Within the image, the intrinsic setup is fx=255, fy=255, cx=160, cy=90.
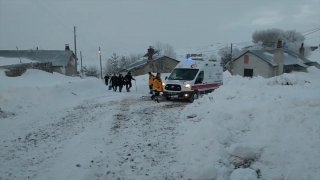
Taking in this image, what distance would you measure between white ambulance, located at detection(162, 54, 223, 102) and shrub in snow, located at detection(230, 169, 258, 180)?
9.72 meters

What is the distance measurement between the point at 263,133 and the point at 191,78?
8602mm

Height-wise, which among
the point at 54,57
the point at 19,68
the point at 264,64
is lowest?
the point at 19,68

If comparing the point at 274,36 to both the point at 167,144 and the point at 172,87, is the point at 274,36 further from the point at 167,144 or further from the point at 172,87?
the point at 167,144

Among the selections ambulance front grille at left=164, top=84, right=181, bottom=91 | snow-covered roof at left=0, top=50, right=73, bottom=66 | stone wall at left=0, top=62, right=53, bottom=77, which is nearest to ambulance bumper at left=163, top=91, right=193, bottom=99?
ambulance front grille at left=164, top=84, right=181, bottom=91

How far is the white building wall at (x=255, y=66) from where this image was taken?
41.8 metres

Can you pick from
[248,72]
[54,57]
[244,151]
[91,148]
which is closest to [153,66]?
[248,72]

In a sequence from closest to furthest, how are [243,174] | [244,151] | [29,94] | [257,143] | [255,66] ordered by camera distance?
[243,174] < [244,151] < [257,143] < [29,94] < [255,66]

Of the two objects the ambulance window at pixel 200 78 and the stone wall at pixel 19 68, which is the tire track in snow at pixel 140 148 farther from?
the stone wall at pixel 19 68

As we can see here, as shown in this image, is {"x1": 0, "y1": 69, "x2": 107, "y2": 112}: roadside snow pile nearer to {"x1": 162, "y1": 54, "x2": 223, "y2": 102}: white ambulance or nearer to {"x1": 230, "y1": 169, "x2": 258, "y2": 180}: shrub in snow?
{"x1": 162, "y1": 54, "x2": 223, "y2": 102}: white ambulance

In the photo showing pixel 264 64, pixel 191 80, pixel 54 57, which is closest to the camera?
pixel 191 80

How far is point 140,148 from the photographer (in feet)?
21.8

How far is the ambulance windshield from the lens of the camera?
1535cm

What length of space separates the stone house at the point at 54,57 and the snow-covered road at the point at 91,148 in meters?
37.1

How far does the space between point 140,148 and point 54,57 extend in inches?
1764
